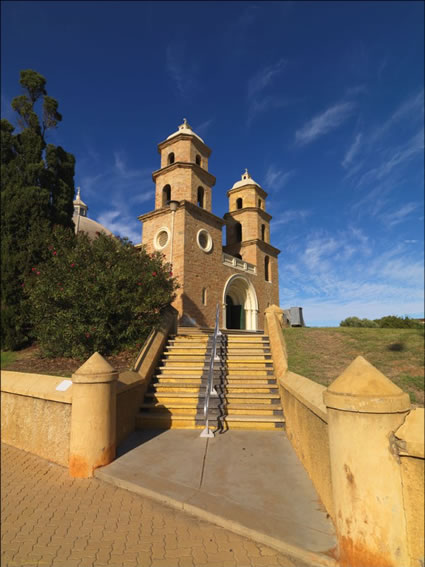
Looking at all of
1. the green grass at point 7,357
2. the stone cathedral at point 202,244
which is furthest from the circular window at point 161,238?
the green grass at point 7,357

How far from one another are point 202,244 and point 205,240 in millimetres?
432

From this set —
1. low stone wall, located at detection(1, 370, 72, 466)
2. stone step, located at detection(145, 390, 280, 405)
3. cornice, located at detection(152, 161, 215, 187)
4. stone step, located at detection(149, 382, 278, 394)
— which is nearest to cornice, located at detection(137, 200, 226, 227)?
cornice, located at detection(152, 161, 215, 187)

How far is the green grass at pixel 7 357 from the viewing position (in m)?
8.78

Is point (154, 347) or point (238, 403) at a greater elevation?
point (154, 347)

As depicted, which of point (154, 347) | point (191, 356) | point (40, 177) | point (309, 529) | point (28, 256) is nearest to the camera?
point (309, 529)

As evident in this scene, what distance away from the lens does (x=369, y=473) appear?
2477 mm

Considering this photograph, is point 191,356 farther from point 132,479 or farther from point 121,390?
point 132,479

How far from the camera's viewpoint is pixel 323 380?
6.11 m

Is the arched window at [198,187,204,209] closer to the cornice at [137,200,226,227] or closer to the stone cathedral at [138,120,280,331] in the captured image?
the stone cathedral at [138,120,280,331]

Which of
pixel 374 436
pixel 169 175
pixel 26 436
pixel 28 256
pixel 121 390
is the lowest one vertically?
pixel 26 436

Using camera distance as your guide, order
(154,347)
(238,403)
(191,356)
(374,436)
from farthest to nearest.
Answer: (191,356), (154,347), (238,403), (374,436)

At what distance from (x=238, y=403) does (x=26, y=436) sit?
14.3 feet

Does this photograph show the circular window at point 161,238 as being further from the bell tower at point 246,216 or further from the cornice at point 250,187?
the cornice at point 250,187

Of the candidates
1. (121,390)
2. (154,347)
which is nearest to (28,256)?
(154,347)
